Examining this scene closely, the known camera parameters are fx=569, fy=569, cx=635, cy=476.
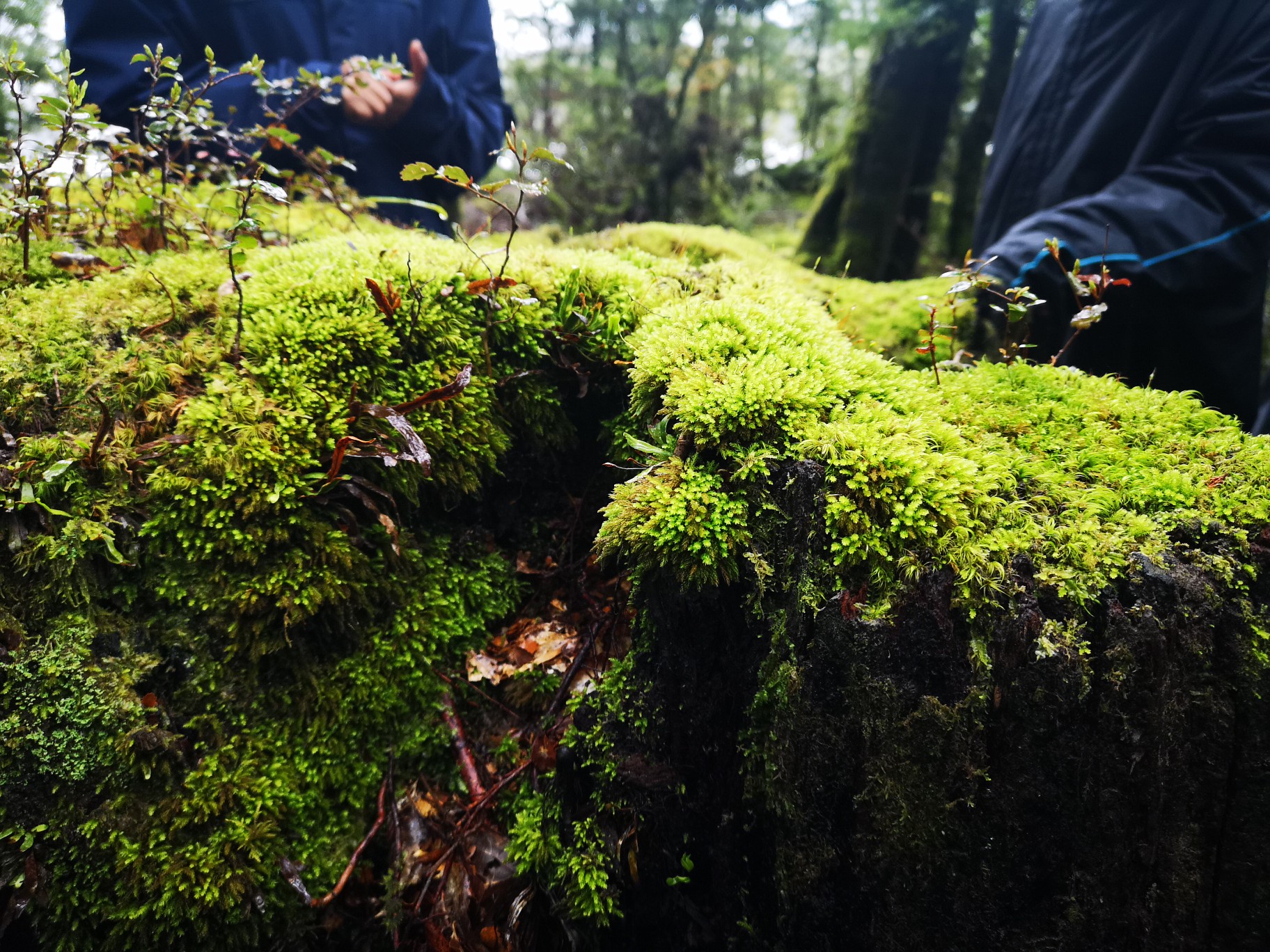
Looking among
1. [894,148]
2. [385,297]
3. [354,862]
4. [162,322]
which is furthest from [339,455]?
[894,148]

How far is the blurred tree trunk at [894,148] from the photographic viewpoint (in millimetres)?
6809

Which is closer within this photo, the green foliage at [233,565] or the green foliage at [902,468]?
the green foliage at [902,468]

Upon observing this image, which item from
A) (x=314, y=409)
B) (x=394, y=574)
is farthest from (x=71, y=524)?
(x=394, y=574)

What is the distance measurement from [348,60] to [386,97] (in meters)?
0.42

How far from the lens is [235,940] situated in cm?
189

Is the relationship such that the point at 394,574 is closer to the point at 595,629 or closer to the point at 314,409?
the point at 314,409

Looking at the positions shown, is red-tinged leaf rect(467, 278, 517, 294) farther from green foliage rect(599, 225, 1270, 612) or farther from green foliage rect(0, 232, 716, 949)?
green foliage rect(599, 225, 1270, 612)

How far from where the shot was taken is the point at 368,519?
2.25m

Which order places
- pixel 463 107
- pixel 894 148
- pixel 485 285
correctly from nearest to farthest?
1. pixel 485 285
2. pixel 463 107
3. pixel 894 148

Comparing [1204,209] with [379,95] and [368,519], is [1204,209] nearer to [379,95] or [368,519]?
[368,519]

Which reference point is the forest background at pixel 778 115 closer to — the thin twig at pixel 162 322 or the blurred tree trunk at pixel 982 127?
the blurred tree trunk at pixel 982 127

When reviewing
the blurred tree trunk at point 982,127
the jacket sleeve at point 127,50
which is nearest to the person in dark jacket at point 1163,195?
the blurred tree trunk at point 982,127

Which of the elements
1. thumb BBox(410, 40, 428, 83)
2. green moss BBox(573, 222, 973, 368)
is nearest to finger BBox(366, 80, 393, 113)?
thumb BBox(410, 40, 428, 83)

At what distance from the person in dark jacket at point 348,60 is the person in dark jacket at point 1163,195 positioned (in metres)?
4.08
